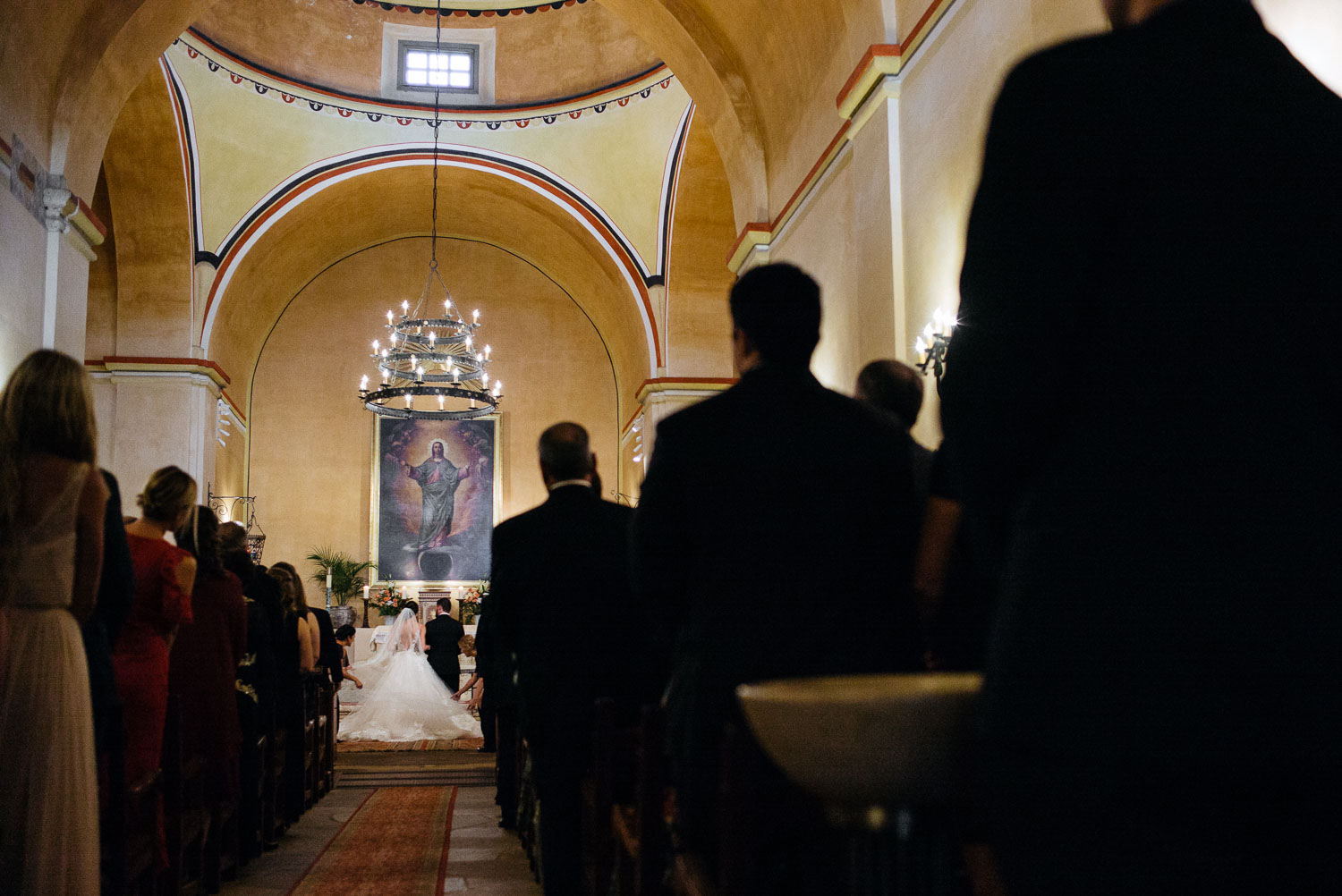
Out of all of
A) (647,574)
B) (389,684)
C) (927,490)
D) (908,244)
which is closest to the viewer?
(647,574)

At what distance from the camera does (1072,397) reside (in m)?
1.03

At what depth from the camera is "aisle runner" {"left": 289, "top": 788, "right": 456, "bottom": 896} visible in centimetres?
487

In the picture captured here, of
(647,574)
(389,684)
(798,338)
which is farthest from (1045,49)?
(389,684)

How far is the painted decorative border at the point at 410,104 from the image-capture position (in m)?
14.2

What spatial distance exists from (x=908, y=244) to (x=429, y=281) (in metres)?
14.7

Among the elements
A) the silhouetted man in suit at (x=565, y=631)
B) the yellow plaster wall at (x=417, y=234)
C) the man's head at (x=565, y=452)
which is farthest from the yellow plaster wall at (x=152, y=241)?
the silhouetted man in suit at (x=565, y=631)

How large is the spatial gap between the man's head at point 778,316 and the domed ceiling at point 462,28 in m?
13.1

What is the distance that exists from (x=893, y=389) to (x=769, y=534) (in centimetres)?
114

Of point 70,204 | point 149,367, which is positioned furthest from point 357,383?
point 70,204

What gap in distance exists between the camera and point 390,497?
19.5 m

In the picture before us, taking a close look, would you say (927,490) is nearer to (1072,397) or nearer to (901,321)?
(1072,397)

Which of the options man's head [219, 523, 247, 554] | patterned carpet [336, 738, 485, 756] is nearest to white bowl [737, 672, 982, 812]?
man's head [219, 523, 247, 554]

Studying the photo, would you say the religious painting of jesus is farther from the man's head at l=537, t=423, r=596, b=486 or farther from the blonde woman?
the blonde woman

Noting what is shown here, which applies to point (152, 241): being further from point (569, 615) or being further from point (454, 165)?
point (569, 615)
